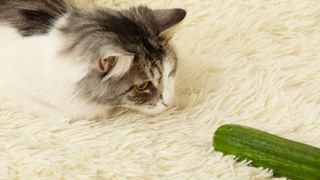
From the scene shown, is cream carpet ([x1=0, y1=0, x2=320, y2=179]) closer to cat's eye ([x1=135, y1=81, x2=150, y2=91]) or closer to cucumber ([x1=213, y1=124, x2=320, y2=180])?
cucumber ([x1=213, y1=124, x2=320, y2=180])

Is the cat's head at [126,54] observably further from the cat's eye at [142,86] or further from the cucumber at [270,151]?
the cucumber at [270,151]

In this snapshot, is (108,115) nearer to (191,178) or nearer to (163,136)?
(163,136)

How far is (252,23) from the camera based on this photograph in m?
2.08

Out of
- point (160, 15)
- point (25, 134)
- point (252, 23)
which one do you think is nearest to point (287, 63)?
point (252, 23)

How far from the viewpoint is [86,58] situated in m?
1.46

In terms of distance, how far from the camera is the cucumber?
137cm

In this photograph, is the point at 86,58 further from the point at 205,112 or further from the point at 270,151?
the point at 270,151

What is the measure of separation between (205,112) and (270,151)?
0.32 m

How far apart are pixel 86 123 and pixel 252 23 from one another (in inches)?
33.0

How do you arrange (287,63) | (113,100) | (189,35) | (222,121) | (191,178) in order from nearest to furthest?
(191,178), (113,100), (222,121), (287,63), (189,35)

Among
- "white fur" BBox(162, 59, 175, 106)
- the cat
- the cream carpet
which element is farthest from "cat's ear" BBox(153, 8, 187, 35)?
the cream carpet

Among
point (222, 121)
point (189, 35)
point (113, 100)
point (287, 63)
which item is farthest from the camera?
point (189, 35)

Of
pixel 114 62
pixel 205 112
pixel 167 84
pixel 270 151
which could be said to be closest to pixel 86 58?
pixel 114 62

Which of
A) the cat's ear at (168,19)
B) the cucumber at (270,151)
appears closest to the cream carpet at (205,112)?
the cucumber at (270,151)
